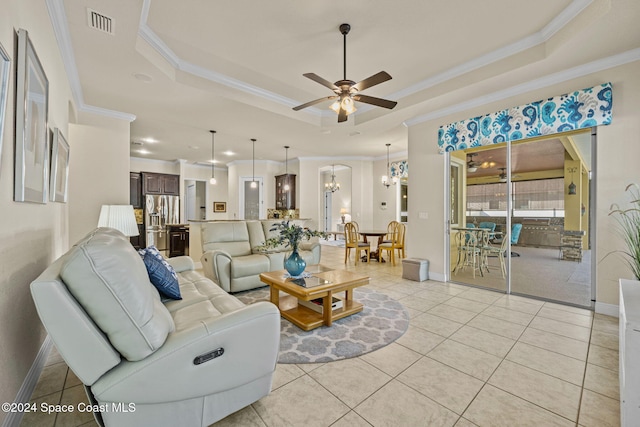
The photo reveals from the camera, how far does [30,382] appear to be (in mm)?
1740

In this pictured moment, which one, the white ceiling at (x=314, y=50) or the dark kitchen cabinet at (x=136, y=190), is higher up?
the white ceiling at (x=314, y=50)

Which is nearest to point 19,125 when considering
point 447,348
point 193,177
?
point 447,348

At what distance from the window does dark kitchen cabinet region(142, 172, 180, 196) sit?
792 centimetres

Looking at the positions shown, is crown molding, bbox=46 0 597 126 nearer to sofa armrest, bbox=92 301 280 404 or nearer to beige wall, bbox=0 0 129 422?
beige wall, bbox=0 0 129 422

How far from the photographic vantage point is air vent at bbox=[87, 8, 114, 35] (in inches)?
90.3

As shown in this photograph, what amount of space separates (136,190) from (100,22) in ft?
20.2

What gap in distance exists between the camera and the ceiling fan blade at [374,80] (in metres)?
2.54

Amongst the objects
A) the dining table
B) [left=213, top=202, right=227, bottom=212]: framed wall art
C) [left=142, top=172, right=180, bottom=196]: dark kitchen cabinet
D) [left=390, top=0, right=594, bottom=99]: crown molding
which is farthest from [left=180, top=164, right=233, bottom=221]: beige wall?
[left=390, top=0, right=594, bottom=99]: crown molding

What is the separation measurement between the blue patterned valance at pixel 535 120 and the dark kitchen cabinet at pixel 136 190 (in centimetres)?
770

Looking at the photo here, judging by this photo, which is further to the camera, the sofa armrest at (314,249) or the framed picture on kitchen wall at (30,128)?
the sofa armrest at (314,249)

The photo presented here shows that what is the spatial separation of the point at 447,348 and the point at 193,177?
364 inches

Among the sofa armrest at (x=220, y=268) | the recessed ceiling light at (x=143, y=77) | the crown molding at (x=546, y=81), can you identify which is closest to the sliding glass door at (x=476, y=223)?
the crown molding at (x=546, y=81)

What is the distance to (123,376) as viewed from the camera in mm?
1213

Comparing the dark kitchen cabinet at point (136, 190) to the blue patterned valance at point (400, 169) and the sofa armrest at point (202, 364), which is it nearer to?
the blue patterned valance at point (400, 169)
